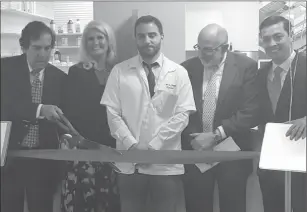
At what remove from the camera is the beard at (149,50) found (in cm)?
206

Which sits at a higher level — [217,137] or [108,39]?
[108,39]

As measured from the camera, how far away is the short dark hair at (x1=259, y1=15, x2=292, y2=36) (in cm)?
201

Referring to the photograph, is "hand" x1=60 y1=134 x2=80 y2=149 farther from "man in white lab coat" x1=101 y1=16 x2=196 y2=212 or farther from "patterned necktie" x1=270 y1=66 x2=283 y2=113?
"patterned necktie" x1=270 y1=66 x2=283 y2=113

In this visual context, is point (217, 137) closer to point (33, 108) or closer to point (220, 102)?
point (220, 102)

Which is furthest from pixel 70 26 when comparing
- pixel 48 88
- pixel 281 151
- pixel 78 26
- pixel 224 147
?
pixel 281 151

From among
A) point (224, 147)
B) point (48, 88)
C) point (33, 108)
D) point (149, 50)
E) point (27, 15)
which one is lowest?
point (224, 147)

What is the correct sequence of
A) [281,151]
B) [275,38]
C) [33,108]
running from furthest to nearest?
1. [33,108]
2. [275,38]
3. [281,151]

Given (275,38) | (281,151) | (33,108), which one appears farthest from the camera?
(33,108)

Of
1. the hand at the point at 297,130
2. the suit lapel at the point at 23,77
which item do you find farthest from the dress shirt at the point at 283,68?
the suit lapel at the point at 23,77

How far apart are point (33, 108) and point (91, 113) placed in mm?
376

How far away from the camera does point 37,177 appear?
84.4 inches

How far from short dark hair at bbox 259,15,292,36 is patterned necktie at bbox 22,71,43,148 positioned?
4.54 feet

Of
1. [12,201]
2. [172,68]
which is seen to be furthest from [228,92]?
[12,201]

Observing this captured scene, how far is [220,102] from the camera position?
2.04 metres
